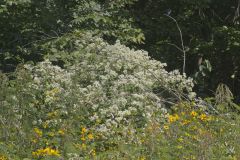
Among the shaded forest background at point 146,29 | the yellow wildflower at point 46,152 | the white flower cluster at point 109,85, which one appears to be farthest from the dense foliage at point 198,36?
the yellow wildflower at point 46,152

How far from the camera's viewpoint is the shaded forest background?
10930mm

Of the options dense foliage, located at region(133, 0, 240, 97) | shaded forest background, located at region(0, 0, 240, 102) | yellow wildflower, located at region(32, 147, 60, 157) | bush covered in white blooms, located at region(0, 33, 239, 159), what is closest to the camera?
yellow wildflower, located at region(32, 147, 60, 157)

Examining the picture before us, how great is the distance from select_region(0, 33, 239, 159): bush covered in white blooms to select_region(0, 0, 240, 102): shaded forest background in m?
1.17

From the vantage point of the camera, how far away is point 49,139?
20.1 ft

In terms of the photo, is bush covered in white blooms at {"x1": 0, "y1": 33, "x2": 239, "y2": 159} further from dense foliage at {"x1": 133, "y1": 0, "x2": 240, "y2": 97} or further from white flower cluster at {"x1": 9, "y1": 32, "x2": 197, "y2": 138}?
dense foliage at {"x1": 133, "y1": 0, "x2": 240, "y2": 97}

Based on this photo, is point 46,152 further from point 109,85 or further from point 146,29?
point 146,29

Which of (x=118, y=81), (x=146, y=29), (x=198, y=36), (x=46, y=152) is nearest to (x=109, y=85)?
(x=118, y=81)

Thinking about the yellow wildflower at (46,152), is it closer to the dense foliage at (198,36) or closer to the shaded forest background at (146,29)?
the shaded forest background at (146,29)

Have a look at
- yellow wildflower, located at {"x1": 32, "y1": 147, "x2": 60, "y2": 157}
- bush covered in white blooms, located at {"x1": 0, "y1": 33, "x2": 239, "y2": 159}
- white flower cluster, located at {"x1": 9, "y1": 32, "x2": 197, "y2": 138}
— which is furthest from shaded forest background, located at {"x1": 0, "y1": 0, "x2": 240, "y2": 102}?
yellow wildflower, located at {"x1": 32, "y1": 147, "x2": 60, "y2": 157}

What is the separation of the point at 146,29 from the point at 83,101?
189 inches

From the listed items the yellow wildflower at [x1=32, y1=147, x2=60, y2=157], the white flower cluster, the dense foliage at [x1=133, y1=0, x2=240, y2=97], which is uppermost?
the yellow wildflower at [x1=32, y1=147, x2=60, y2=157]

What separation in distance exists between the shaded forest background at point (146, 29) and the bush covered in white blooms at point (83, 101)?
3.84 ft

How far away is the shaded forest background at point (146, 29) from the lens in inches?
430

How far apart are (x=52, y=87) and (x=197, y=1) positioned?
4.74m
